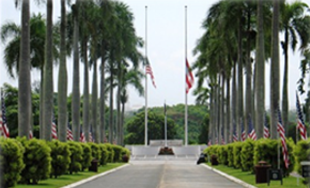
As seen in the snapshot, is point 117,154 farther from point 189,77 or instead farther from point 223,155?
point 189,77

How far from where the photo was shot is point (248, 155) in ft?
137

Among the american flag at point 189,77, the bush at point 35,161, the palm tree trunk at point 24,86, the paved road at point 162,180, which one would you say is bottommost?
the paved road at point 162,180

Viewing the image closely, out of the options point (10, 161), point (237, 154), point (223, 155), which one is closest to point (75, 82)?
point (237, 154)

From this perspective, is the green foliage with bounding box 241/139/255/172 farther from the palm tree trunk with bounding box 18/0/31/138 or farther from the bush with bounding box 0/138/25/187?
the bush with bounding box 0/138/25/187

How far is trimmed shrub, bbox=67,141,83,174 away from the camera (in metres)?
40.9

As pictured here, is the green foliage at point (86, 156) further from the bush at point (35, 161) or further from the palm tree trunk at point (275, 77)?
the bush at point (35, 161)

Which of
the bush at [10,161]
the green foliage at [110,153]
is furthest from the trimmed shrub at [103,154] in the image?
the bush at [10,161]

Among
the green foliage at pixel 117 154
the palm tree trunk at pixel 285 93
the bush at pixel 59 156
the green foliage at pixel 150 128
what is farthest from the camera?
the green foliage at pixel 150 128

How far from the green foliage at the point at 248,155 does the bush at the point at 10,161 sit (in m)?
17.3

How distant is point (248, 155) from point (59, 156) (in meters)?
11.6

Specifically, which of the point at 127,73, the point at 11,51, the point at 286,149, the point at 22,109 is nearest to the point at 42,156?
the point at 22,109

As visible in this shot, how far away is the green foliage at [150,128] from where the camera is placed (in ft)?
494

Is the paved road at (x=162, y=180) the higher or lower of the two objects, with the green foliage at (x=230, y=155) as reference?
lower

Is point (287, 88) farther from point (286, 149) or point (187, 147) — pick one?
point (187, 147)
